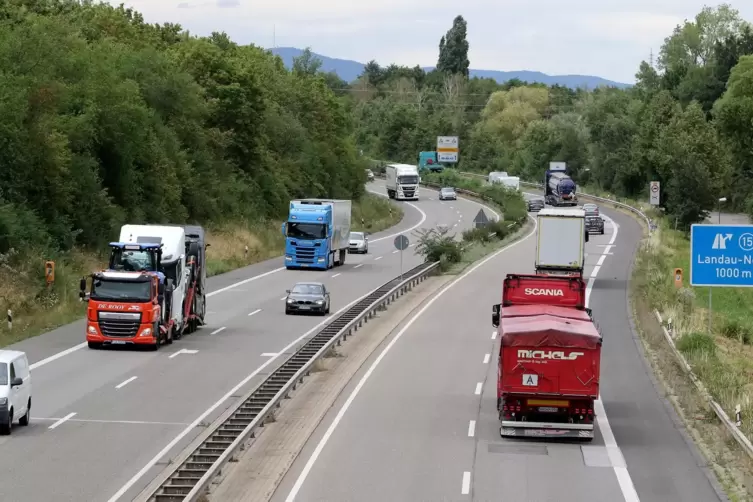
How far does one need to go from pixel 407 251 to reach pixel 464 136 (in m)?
114

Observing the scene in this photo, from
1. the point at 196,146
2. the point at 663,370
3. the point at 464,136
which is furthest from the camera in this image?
the point at 464,136

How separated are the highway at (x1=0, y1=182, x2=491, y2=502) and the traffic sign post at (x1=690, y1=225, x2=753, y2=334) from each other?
490 inches

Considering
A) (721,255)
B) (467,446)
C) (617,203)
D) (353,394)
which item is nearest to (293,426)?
(467,446)

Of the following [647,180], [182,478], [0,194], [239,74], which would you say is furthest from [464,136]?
[182,478]

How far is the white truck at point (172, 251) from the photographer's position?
38094 mm

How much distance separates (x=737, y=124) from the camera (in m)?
117

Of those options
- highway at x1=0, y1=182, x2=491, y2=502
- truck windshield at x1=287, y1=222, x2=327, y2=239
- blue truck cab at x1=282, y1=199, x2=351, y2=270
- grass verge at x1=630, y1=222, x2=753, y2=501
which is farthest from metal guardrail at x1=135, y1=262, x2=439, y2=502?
blue truck cab at x1=282, y1=199, x2=351, y2=270

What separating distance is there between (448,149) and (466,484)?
15718 centimetres

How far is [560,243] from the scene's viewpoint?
51.5m

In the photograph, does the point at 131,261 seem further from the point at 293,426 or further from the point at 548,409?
the point at 548,409

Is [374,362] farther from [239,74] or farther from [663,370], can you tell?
[239,74]

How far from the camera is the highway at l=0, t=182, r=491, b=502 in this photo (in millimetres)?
20750

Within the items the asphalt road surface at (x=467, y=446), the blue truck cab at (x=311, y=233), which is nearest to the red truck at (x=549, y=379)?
the asphalt road surface at (x=467, y=446)

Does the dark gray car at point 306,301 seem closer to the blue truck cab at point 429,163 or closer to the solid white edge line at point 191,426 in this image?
the solid white edge line at point 191,426
